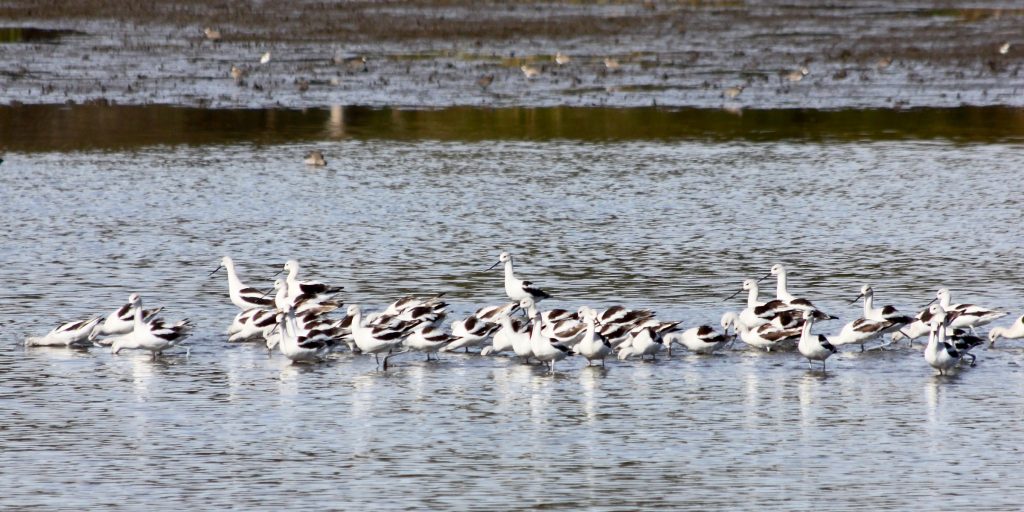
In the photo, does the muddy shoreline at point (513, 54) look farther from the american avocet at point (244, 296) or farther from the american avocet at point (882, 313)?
the american avocet at point (882, 313)

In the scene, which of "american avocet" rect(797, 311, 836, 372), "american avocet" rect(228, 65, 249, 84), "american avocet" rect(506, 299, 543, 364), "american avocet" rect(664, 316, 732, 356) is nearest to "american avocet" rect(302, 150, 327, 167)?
"american avocet" rect(228, 65, 249, 84)

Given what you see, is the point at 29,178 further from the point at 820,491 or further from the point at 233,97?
the point at 820,491

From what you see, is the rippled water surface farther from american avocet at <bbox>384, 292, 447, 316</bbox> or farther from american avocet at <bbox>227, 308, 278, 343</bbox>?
american avocet at <bbox>384, 292, 447, 316</bbox>

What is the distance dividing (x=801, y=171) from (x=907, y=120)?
700 centimetres

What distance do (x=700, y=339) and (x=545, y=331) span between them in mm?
1555

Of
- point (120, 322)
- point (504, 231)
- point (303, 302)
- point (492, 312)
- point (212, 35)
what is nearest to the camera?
point (120, 322)

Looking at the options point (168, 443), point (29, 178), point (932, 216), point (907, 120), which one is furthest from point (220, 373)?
point (907, 120)

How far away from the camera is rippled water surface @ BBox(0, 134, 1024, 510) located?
1284 centimetres

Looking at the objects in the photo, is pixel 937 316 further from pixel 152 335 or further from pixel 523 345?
pixel 152 335

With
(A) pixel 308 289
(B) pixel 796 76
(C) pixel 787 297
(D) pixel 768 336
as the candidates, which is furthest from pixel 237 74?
(D) pixel 768 336

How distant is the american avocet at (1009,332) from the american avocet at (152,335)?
8.24 metres

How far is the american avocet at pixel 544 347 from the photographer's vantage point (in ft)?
55.0

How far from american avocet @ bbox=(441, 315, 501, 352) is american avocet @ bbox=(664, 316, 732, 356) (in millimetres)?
1827

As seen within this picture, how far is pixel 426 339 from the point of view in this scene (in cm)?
1719
